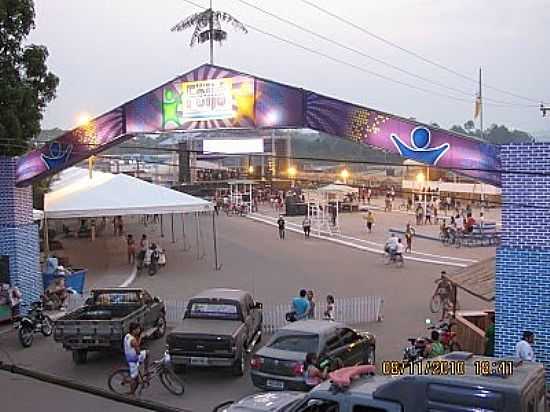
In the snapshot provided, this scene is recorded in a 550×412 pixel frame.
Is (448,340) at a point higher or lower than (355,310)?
higher

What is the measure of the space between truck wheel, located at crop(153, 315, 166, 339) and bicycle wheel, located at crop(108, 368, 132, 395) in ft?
11.9

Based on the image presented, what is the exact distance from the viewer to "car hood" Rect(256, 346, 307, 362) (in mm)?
12578

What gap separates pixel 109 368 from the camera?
14961 mm

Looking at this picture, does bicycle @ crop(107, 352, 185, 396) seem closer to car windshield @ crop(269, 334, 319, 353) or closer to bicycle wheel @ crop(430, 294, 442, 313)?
car windshield @ crop(269, 334, 319, 353)

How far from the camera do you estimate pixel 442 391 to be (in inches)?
A: 298

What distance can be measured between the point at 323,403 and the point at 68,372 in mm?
8176

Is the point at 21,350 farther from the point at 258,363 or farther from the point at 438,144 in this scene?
the point at 438,144

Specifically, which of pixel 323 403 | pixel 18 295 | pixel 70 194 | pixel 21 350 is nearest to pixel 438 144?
pixel 323 403

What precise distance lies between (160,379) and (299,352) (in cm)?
264

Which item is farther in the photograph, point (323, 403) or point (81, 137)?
point (81, 137)

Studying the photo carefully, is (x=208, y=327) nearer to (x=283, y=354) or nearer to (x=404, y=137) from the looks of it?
(x=283, y=354)

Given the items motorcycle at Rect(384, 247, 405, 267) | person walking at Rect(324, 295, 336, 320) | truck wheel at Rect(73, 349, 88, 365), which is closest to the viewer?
truck wheel at Rect(73, 349, 88, 365)

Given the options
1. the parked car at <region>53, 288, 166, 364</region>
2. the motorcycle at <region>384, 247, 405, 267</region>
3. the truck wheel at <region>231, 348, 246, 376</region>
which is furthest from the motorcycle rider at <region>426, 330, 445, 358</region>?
the motorcycle at <region>384, 247, 405, 267</region>
